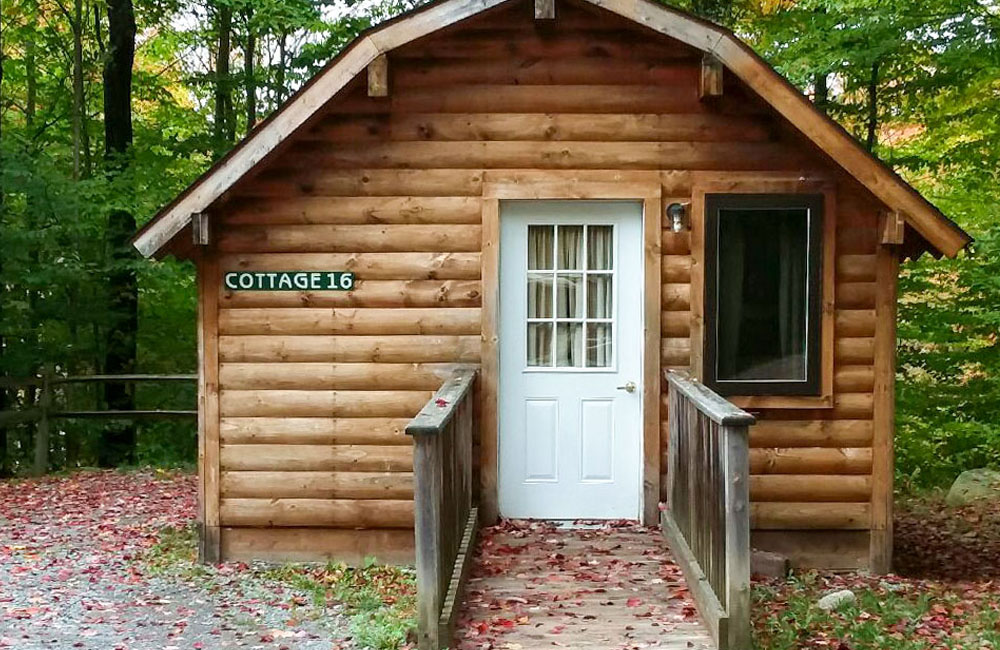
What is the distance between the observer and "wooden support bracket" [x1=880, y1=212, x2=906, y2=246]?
6578 mm

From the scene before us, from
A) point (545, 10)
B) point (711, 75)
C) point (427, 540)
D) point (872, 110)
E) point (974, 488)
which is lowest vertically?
point (974, 488)

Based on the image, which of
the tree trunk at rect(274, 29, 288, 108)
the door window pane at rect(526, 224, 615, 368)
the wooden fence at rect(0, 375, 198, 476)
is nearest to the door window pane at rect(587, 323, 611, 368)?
the door window pane at rect(526, 224, 615, 368)

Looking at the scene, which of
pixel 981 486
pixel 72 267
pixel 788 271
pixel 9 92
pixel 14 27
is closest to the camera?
pixel 788 271

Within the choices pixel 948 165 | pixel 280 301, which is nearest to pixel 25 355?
pixel 280 301

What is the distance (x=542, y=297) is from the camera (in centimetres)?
708

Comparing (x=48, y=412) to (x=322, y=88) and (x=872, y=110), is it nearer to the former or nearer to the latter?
(x=322, y=88)

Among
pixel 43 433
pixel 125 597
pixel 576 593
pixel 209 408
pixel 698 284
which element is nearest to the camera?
pixel 576 593

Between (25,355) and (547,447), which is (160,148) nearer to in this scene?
(25,355)

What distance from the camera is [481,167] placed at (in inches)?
274

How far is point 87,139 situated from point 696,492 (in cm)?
1216

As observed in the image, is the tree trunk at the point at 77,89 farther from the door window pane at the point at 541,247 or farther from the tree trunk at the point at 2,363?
the door window pane at the point at 541,247

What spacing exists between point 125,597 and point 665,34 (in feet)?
17.8

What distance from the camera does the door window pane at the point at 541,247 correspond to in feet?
23.2

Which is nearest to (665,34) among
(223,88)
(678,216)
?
(678,216)
